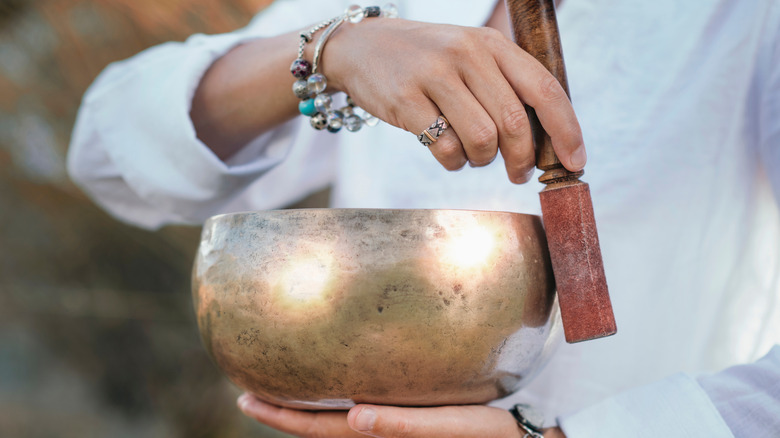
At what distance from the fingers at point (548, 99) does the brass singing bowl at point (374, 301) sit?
6 centimetres

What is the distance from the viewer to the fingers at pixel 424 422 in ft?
1.30

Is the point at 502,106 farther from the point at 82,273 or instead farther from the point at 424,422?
the point at 82,273

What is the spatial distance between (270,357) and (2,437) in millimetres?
1805

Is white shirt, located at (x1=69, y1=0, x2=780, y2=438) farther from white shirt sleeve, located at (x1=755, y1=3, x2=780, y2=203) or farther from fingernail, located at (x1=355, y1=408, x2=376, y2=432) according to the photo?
fingernail, located at (x1=355, y1=408, x2=376, y2=432)

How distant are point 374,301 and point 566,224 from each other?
5.6 inches

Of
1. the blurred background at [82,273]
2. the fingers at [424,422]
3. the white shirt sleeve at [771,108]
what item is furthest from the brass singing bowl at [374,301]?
the blurred background at [82,273]

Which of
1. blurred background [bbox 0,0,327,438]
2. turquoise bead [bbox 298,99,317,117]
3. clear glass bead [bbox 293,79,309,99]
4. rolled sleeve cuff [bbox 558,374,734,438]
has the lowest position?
blurred background [bbox 0,0,327,438]

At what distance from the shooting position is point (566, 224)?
393mm

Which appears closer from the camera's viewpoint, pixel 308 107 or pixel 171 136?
pixel 308 107

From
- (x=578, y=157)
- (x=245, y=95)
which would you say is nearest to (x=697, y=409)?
(x=578, y=157)

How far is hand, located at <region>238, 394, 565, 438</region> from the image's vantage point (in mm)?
396

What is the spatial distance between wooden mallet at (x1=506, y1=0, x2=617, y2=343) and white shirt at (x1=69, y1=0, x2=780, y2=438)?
28 cm

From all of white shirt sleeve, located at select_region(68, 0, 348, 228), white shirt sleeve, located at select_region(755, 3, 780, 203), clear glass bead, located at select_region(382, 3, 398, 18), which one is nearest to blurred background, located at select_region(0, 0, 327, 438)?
white shirt sleeve, located at select_region(68, 0, 348, 228)

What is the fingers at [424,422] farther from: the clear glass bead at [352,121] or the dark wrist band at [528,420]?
the clear glass bead at [352,121]
